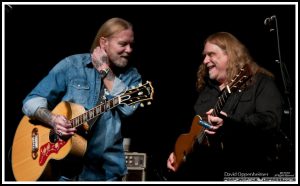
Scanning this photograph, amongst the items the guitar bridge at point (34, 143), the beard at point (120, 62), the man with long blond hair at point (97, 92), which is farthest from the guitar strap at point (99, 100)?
the guitar bridge at point (34, 143)

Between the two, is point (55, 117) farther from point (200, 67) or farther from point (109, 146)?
point (200, 67)

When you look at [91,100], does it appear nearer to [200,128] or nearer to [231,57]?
[200,128]

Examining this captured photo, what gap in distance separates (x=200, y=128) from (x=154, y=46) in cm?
83

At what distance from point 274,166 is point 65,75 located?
64.8 inches

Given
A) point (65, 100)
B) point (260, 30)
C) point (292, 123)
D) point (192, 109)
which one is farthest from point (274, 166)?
point (65, 100)

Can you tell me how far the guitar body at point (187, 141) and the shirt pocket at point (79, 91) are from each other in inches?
29.7

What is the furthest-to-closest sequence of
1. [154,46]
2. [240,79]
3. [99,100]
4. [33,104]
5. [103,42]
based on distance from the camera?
[154,46], [103,42], [33,104], [99,100], [240,79]

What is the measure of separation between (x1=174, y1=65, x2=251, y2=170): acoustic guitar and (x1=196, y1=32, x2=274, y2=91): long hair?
0.26 meters

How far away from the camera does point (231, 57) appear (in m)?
3.97

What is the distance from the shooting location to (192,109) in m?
4.15

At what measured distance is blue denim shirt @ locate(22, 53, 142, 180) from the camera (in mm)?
3930

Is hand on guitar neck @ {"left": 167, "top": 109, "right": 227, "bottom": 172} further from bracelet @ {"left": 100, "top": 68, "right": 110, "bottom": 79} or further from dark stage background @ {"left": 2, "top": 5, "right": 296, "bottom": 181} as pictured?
bracelet @ {"left": 100, "top": 68, "right": 110, "bottom": 79}

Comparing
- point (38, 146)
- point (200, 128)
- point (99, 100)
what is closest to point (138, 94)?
point (99, 100)

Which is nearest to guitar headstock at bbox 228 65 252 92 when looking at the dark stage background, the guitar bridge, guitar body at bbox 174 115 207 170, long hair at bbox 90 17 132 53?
guitar body at bbox 174 115 207 170
